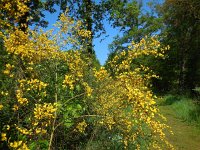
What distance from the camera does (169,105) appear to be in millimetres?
18219

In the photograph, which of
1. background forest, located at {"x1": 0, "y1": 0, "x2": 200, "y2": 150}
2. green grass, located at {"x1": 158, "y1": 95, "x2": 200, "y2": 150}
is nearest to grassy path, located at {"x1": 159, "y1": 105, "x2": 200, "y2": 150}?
green grass, located at {"x1": 158, "y1": 95, "x2": 200, "y2": 150}

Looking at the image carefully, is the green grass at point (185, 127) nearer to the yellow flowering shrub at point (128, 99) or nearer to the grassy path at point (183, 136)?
the grassy path at point (183, 136)

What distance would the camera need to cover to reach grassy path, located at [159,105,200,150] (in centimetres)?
894

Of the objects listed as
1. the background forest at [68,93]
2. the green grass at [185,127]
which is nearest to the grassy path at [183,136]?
the green grass at [185,127]

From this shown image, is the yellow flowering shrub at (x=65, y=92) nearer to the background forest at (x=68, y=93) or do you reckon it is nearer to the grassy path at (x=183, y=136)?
the background forest at (x=68, y=93)

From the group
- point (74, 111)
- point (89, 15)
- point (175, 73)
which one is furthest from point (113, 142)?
point (175, 73)

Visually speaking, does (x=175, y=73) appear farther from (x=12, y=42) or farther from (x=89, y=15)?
(x=12, y=42)

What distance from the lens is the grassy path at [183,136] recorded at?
8.94 meters

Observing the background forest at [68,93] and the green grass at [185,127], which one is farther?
the green grass at [185,127]

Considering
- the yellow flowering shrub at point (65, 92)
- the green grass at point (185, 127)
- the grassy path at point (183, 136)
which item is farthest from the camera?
the green grass at point (185, 127)

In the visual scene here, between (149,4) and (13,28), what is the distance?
34004mm

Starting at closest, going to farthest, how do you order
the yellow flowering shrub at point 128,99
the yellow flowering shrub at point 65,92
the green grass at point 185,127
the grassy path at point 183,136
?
the yellow flowering shrub at point 128,99 < the yellow flowering shrub at point 65,92 < the grassy path at point 183,136 < the green grass at point 185,127

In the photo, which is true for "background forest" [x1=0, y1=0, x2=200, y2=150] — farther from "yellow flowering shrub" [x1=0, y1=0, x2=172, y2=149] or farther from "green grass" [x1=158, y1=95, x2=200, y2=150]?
"green grass" [x1=158, y1=95, x2=200, y2=150]

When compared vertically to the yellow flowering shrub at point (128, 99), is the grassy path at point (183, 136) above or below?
below
